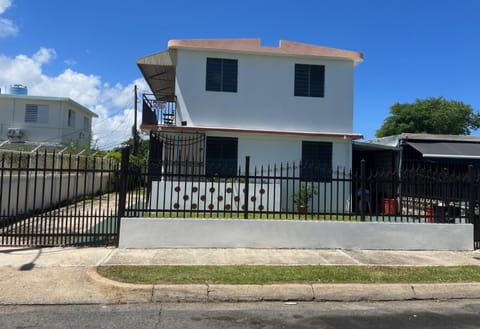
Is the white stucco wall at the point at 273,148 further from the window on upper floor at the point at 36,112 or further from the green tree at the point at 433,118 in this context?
the green tree at the point at 433,118

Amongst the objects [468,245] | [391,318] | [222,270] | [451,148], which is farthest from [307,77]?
[391,318]

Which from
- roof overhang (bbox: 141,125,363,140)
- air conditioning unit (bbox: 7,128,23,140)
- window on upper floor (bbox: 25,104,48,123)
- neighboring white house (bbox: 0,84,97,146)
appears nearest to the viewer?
roof overhang (bbox: 141,125,363,140)

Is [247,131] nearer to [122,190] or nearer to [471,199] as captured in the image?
[122,190]

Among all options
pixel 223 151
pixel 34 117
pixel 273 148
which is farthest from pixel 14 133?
pixel 273 148

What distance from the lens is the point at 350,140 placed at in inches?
594

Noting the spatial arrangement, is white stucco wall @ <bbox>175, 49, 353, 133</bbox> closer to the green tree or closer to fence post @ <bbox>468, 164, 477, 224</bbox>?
fence post @ <bbox>468, 164, 477, 224</bbox>

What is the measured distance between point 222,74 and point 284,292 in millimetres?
10583

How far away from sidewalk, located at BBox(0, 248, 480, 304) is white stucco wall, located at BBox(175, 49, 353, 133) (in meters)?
7.70

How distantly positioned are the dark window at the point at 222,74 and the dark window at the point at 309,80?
7.70 ft

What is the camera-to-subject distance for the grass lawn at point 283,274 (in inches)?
237

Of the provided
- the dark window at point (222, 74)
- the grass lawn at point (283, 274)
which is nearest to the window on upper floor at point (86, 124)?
the dark window at point (222, 74)

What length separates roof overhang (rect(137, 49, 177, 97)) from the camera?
15383 mm

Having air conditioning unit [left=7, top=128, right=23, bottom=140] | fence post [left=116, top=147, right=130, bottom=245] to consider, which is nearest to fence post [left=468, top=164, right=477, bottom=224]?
fence post [left=116, top=147, right=130, bottom=245]

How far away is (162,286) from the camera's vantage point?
5.62 meters
